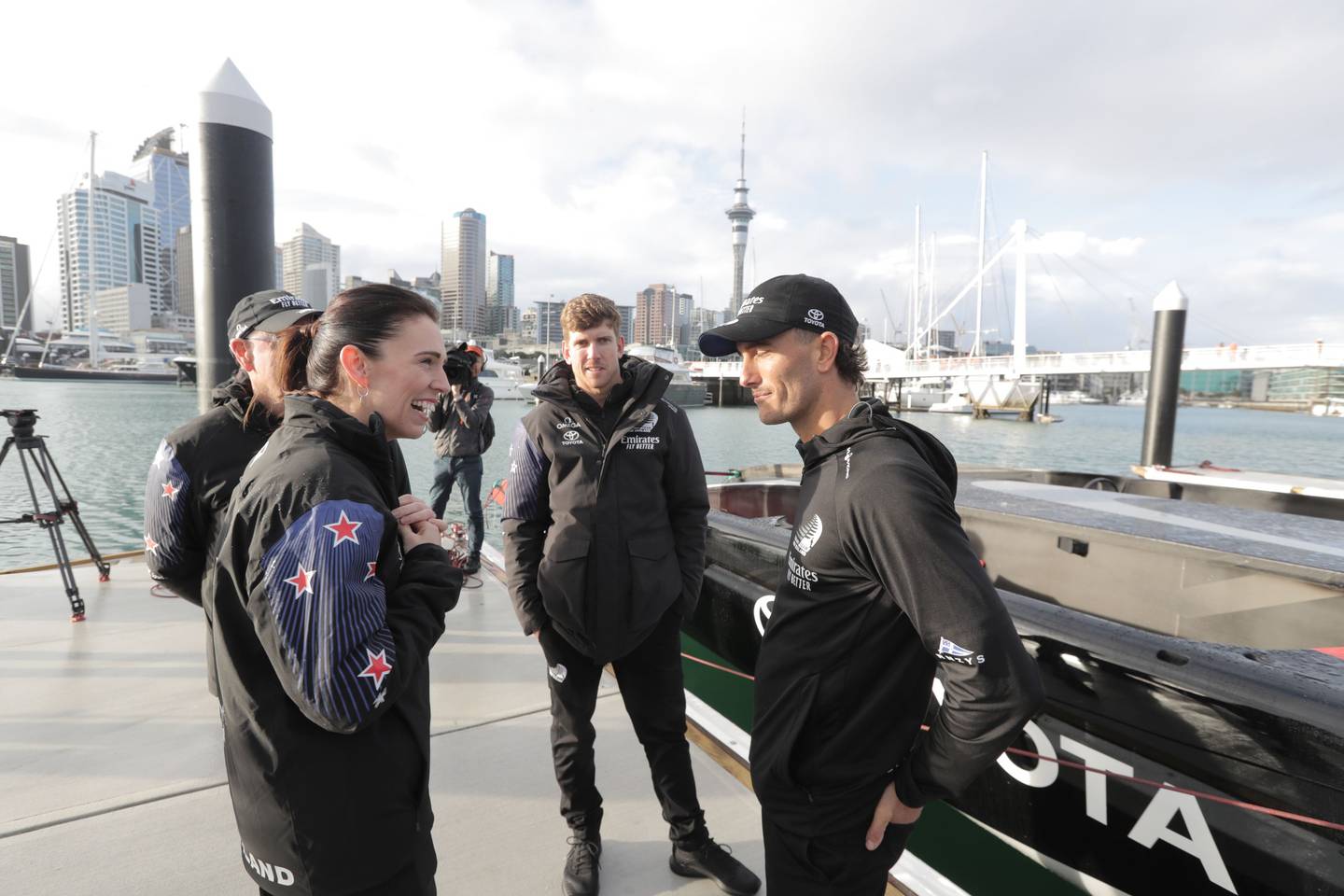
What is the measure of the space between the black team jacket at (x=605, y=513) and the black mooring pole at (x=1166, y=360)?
29.4ft

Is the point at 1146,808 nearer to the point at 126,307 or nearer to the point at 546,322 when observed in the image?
the point at 546,322

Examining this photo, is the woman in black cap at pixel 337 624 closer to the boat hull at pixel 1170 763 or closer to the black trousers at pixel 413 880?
the black trousers at pixel 413 880

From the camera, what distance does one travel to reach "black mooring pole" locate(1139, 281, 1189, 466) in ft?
28.5

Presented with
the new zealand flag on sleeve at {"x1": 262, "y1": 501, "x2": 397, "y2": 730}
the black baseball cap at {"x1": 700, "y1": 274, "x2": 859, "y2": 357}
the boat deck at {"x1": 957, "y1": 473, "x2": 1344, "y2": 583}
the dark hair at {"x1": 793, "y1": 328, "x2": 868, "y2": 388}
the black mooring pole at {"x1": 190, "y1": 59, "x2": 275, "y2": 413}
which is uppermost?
the black mooring pole at {"x1": 190, "y1": 59, "x2": 275, "y2": 413}

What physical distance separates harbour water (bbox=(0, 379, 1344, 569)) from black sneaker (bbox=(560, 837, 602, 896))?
8862mm

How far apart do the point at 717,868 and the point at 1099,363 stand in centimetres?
5510

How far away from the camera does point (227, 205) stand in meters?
4.35

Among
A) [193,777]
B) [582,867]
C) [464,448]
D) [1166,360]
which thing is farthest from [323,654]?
[1166,360]

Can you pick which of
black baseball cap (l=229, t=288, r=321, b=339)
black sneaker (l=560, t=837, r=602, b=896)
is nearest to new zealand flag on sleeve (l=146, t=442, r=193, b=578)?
black baseball cap (l=229, t=288, r=321, b=339)

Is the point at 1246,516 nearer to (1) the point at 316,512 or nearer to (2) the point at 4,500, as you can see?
(1) the point at 316,512

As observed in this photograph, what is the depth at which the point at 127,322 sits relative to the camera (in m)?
99.4

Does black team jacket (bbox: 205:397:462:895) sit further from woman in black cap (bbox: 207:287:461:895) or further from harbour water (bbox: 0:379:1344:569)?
harbour water (bbox: 0:379:1344:569)

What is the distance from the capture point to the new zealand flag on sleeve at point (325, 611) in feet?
3.16

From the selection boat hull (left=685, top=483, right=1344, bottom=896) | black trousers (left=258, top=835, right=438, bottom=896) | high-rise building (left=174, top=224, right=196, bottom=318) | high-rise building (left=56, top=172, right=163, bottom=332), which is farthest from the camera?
high-rise building (left=56, top=172, right=163, bottom=332)
